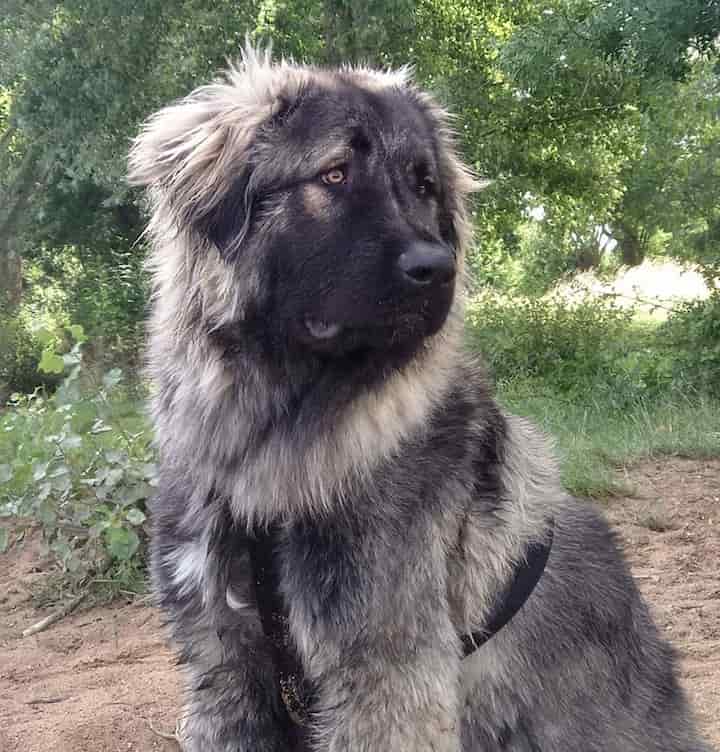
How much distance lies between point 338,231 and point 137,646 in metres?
3.04

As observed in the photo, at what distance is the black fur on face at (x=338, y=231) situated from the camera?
243 centimetres

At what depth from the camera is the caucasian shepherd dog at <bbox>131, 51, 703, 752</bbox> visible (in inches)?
95.5

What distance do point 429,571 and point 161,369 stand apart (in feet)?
3.35

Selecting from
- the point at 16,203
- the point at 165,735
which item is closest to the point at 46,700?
the point at 165,735

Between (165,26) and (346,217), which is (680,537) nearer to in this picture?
(346,217)

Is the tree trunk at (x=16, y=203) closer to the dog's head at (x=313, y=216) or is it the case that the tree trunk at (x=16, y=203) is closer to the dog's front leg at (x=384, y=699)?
the dog's head at (x=313, y=216)

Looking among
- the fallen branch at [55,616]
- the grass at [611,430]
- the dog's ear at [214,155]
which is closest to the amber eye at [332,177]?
the dog's ear at [214,155]

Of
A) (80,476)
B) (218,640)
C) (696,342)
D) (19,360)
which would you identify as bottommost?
(19,360)

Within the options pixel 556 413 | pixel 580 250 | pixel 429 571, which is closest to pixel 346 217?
pixel 429 571

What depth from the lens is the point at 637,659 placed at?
288 cm

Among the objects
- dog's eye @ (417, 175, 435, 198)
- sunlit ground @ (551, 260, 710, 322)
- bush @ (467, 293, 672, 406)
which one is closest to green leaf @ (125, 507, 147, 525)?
dog's eye @ (417, 175, 435, 198)

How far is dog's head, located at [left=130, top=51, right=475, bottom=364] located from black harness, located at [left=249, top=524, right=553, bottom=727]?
1.91 feet

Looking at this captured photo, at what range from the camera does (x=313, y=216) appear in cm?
Result: 249

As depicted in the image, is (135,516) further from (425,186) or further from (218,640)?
(425,186)
